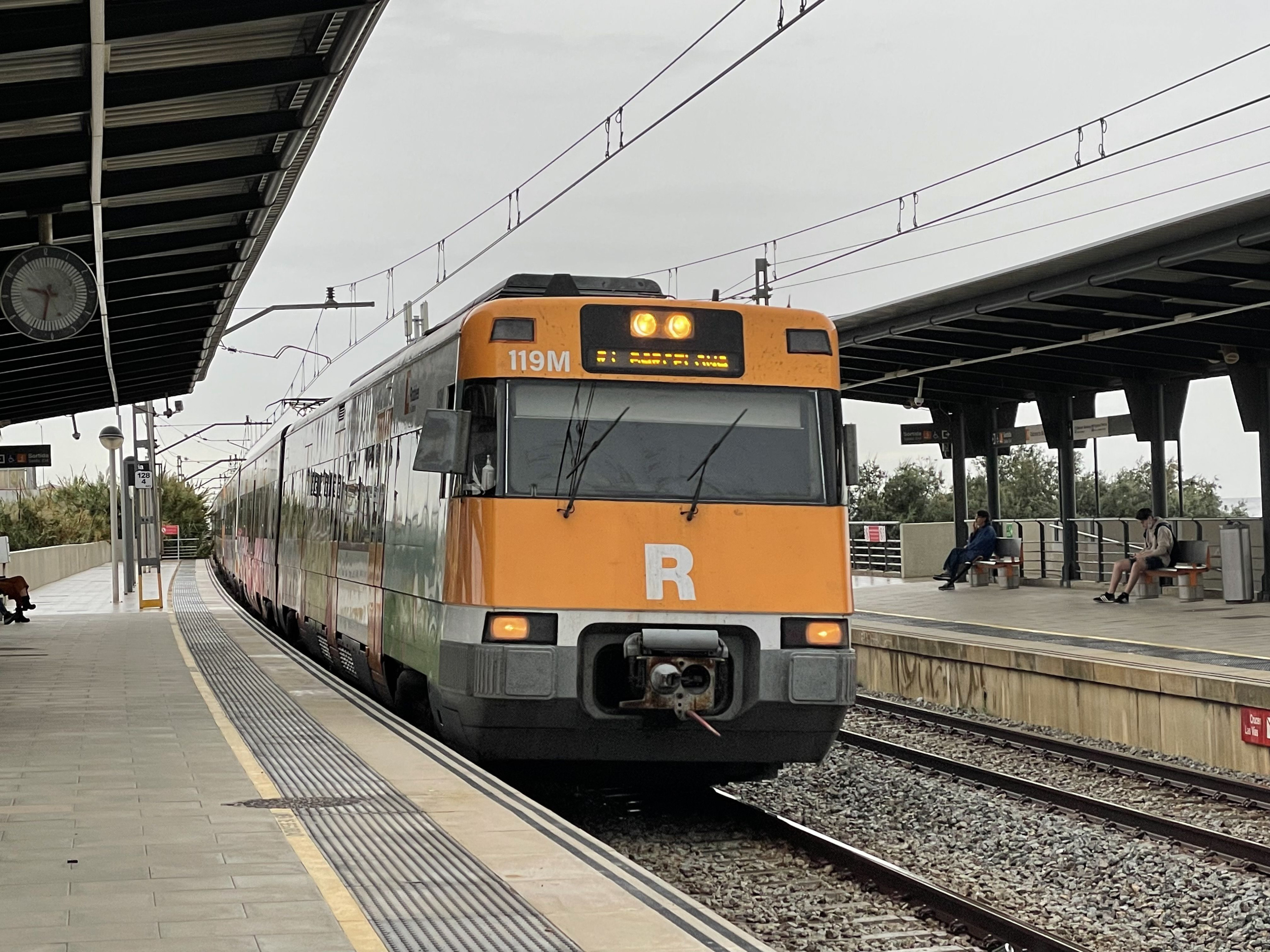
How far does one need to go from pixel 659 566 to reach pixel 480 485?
1.13m

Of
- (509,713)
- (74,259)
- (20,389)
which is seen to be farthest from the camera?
(20,389)

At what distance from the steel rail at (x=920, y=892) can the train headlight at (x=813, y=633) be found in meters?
1.05

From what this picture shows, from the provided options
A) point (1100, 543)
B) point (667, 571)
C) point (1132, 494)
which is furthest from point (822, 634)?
point (1132, 494)

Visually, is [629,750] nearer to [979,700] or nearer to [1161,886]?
[1161,886]

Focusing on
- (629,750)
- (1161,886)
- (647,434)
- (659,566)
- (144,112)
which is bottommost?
(1161,886)

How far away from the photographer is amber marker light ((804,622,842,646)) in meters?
8.79

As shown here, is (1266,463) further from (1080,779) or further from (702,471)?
(702,471)

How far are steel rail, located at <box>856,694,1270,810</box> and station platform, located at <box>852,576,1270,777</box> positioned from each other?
301mm

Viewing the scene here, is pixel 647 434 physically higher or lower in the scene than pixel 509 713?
higher

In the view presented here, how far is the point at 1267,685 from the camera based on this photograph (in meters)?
11.2

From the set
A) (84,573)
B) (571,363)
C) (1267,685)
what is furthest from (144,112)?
(84,573)

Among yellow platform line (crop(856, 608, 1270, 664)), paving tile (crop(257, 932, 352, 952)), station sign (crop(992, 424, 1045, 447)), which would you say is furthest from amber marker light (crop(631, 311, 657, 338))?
station sign (crop(992, 424, 1045, 447))

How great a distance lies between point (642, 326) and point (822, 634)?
6.96 feet

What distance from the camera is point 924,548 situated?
102ft
